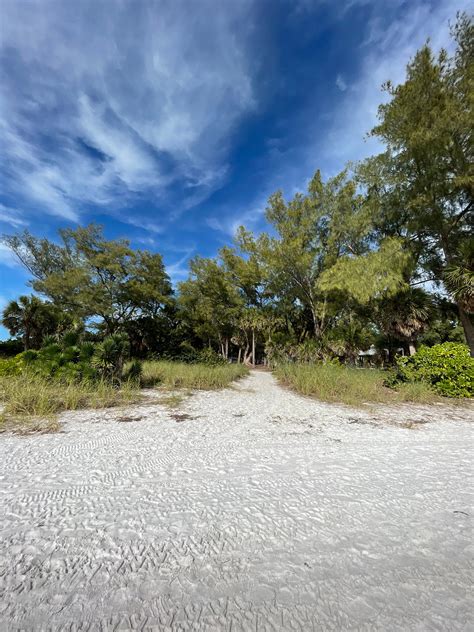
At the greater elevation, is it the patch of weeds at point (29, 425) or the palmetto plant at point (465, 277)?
the palmetto plant at point (465, 277)

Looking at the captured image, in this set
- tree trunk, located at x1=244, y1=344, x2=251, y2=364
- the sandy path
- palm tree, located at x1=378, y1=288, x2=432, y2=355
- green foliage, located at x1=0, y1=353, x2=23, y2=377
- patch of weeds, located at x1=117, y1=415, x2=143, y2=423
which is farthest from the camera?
tree trunk, located at x1=244, y1=344, x2=251, y2=364

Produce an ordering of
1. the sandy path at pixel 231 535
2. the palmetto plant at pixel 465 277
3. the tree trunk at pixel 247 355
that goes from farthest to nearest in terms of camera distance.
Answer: the tree trunk at pixel 247 355
the palmetto plant at pixel 465 277
the sandy path at pixel 231 535

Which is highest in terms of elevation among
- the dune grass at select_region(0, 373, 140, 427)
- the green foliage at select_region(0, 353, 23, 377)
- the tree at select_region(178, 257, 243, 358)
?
the tree at select_region(178, 257, 243, 358)

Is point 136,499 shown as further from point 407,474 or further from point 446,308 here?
point 446,308

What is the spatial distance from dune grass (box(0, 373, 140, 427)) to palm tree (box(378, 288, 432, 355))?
1215 centimetres

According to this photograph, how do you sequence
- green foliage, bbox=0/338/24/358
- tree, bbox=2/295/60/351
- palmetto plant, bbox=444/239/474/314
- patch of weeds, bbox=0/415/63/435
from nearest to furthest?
patch of weeds, bbox=0/415/63/435, palmetto plant, bbox=444/239/474/314, tree, bbox=2/295/60/351, green foliage, bbox=0/338/24/358

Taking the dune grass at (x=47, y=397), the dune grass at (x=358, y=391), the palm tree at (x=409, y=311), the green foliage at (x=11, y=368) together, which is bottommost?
the dune grass at (x=358, y=391)

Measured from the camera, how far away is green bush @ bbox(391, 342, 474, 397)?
20.2ft

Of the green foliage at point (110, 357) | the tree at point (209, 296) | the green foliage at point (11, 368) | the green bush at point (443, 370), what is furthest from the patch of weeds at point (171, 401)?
the tree at point (209, 296)

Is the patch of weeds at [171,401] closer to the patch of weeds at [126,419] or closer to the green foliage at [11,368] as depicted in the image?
the patch of weeds at [126,419]

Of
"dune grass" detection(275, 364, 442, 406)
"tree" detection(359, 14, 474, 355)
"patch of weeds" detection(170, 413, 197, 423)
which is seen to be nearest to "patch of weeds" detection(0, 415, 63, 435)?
"patch of weeds" detection(170, 413, 197, 423)

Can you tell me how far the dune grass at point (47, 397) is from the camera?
4.00m

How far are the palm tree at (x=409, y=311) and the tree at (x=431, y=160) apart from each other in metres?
1.39

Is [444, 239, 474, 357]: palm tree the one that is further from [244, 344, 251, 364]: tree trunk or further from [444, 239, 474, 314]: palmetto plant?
[244, 344, 251, 364]: tree trunk
